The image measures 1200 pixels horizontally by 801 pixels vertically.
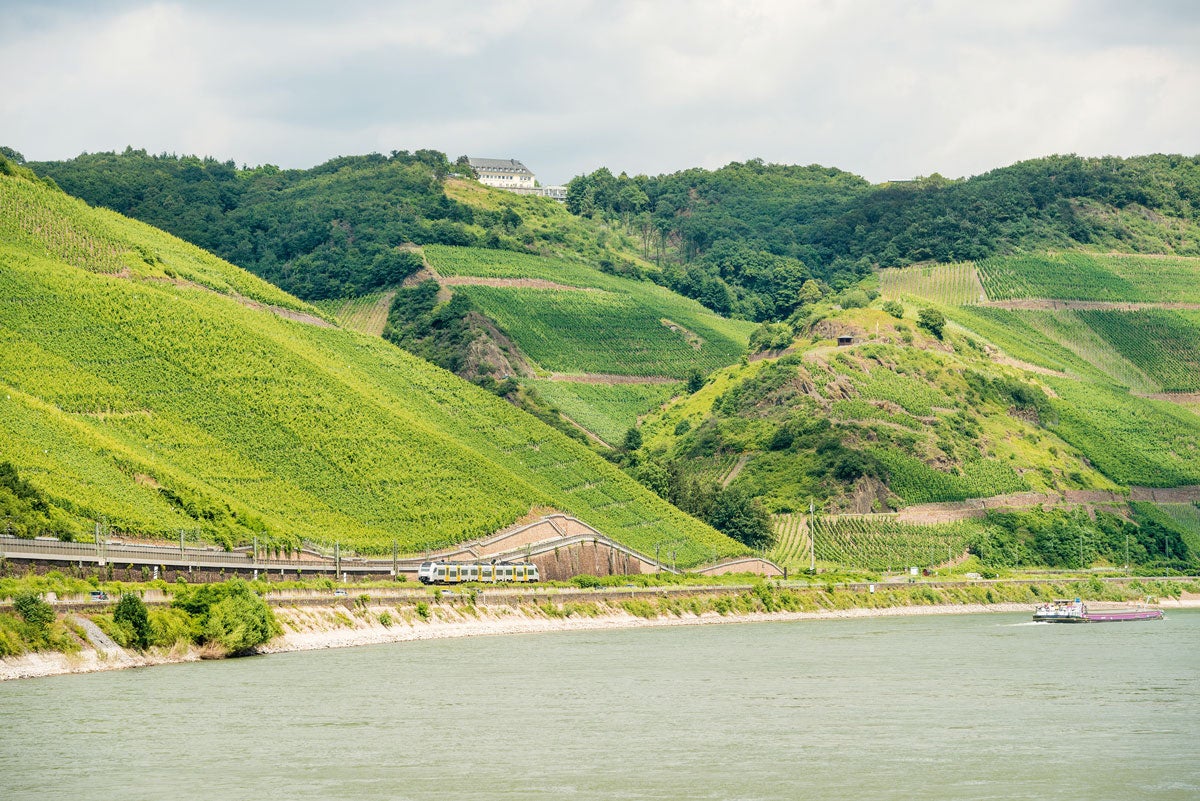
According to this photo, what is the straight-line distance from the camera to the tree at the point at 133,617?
6597 centimetres

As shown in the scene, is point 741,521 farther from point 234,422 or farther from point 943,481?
point 234,422

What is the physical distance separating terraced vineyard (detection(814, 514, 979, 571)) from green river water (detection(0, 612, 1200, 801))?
70724mm

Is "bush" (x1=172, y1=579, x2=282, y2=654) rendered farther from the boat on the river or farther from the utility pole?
the utility pole

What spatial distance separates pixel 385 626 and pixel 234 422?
34.0m

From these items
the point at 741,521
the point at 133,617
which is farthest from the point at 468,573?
the point at 741,521

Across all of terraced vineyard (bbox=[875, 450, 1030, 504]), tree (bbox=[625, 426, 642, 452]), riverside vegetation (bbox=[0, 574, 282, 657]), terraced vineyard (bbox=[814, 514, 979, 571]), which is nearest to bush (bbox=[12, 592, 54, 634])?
riverside vegetation (bbox=[0, 574, 282, 657])

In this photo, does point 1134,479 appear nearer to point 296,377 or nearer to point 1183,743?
point 296,377

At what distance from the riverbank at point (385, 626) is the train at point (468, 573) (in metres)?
3.84

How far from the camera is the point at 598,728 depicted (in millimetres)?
57250

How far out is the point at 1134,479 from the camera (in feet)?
624

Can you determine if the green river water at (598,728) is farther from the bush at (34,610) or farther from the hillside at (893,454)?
the hillside at (893,454)

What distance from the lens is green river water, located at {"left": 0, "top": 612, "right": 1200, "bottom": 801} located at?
46.6 metres

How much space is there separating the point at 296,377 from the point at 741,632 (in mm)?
39363

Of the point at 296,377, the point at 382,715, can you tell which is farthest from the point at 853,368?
the point at 382,715
